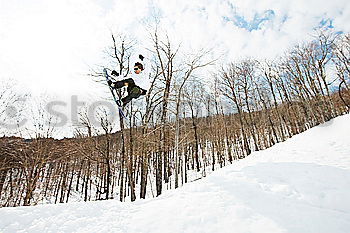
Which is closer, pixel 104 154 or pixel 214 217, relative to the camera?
pixel 214 217

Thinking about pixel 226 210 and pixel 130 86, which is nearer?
pixel 226 210

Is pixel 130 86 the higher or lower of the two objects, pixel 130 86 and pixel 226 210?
the higher

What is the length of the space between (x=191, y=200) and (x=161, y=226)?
1.02m

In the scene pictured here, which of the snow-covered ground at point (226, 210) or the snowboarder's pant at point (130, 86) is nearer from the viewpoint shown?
the snow-covered ground at point (226, 210)

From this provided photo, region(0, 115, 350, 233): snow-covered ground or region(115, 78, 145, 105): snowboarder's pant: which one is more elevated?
region(115, 78, 145, 105): snowboarder's pant

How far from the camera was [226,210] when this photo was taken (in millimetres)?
3584

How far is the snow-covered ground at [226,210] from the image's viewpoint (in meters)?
3.18

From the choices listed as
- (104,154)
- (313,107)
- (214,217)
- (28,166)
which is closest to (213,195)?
(214,217)

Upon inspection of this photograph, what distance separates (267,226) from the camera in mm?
3043

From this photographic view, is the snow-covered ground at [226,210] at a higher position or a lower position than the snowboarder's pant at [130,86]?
lower

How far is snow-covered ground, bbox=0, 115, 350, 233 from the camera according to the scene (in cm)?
318

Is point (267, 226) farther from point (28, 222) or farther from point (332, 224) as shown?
point (28, 222)

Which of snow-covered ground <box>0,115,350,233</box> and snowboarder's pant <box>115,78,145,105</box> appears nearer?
snow-covered ground <box>0,115,350,233</box>

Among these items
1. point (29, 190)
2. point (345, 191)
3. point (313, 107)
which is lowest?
point (29, 190)
